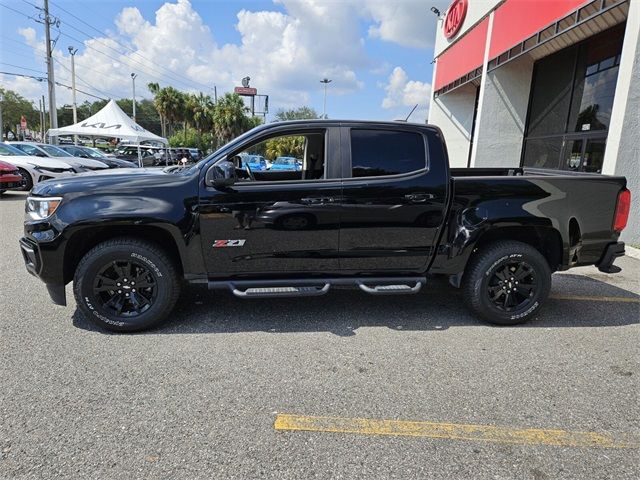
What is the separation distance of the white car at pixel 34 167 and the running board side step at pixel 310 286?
11.7m

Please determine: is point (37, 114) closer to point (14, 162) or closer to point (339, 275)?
point (14, 162)

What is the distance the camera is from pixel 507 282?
159 inches

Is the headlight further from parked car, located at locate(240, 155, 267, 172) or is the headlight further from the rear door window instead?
the rear door window

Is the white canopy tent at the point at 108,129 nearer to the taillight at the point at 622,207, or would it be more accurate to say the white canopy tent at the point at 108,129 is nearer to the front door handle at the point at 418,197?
the front door handle at the point at 418,197

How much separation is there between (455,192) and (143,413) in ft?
10.1

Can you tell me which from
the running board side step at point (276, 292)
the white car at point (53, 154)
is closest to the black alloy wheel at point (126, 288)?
the running board side step at point (276, 292)

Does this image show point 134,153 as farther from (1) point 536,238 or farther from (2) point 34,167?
(1) point 536,238

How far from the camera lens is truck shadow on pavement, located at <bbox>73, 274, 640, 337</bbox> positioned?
3.95 m

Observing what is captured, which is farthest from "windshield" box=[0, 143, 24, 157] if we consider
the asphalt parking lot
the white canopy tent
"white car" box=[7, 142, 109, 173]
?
the asphalt parking lot

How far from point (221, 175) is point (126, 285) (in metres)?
1.30

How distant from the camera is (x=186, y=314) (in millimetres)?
4184

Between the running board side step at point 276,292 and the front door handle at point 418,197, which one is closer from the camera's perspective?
the running board side step at point 276,292

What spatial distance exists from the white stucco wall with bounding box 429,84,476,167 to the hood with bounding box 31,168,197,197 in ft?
55.2

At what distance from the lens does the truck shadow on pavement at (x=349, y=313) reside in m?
3.95
